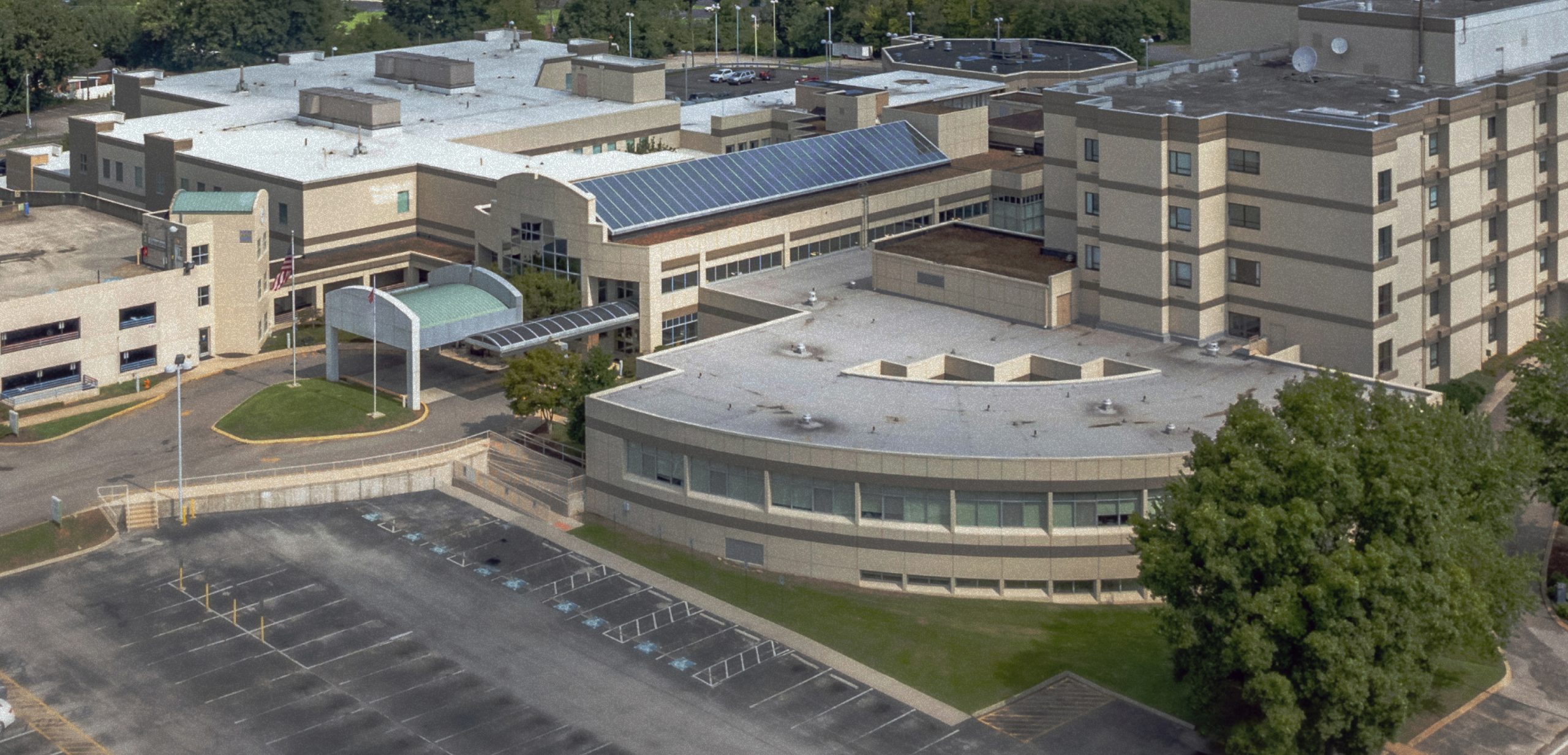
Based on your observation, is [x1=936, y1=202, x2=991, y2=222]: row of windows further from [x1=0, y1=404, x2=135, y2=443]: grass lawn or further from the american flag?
[x1=0, y1=404, x2=135, y2=443]: grass lawn

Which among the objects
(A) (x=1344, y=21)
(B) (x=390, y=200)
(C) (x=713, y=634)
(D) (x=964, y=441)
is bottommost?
(C) (x=713, y=634)

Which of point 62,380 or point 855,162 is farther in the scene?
point 855,162

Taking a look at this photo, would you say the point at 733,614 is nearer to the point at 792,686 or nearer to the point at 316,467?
the point at 792,686

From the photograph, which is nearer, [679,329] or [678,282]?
[678,282]

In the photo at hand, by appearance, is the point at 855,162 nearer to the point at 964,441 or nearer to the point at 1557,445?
the point at 964,441

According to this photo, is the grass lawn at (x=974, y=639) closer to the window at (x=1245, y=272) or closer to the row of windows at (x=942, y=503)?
the row of windows at (x=942, y=503)

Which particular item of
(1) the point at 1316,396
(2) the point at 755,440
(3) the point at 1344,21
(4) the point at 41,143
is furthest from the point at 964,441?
(4) the point at 41,143

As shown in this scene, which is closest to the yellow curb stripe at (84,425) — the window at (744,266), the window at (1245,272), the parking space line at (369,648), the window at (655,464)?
the parking space line at (369,648)

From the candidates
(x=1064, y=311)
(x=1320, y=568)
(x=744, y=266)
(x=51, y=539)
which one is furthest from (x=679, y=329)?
(x=1320, y=568)
